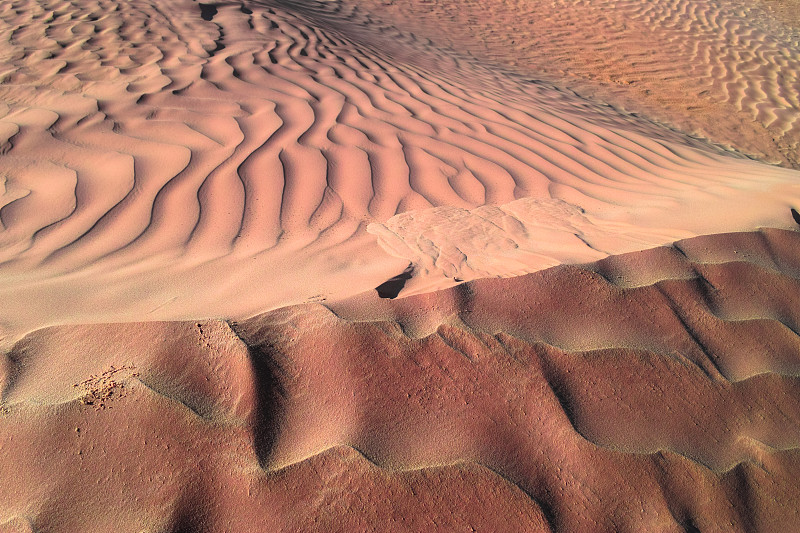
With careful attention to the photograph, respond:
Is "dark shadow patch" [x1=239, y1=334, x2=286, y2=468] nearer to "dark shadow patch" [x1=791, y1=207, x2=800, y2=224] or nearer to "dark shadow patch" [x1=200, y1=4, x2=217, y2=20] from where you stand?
"dark shadow patch" [x1=791, y1=207, x2=800, y2=224]

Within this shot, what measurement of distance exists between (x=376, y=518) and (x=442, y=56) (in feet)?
22.8

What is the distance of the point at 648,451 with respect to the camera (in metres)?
1.49

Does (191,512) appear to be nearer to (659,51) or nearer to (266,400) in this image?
(266,400)

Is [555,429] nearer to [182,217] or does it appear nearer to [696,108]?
[182,217]

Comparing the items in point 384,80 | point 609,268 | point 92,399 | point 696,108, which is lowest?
point 696,108

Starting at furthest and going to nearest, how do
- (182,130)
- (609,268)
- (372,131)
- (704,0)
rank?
(704,0)
(372,131)
(182,130)
(609,268)

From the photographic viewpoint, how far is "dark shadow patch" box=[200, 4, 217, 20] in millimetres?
5992

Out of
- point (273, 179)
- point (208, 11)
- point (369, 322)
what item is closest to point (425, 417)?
point (369, 322)

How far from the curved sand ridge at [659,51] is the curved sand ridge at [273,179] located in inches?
114

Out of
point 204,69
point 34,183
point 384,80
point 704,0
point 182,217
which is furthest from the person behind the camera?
point 704,0

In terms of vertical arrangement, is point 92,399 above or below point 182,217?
above

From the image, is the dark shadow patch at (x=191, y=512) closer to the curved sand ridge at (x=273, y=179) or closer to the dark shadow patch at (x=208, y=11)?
the curved sand ridge at (x=273, y=179)

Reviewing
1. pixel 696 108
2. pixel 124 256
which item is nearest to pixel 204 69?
pixel 124 256

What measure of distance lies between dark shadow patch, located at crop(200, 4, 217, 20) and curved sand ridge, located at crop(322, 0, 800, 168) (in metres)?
2.54
